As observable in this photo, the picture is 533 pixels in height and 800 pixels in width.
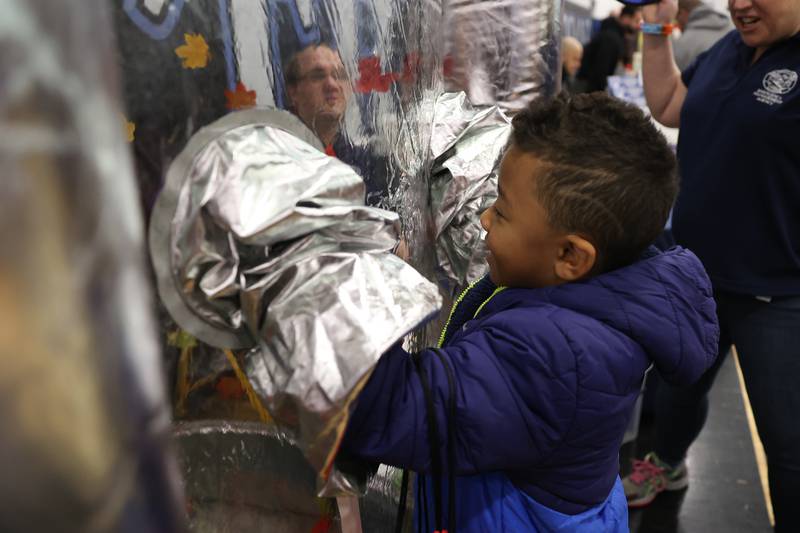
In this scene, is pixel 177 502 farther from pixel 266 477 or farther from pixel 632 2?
pixel 632 2

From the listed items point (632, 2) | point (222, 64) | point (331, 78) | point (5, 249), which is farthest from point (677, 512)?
Result: point (5, 249)

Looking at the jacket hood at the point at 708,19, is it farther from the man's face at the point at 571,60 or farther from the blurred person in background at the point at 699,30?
the man's face at the point at 571,60

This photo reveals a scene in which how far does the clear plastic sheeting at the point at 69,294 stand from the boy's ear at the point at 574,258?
416mm

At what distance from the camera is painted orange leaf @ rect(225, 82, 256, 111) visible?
45 cm

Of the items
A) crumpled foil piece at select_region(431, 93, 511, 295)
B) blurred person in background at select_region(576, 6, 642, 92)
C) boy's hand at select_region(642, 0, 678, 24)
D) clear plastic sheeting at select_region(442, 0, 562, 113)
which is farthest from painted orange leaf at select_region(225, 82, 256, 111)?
blurred person in background at select_region(576, 6, 642, 92)

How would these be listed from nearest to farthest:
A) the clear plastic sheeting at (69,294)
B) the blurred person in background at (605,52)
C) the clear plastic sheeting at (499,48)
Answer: the clear plastic sheeting at (69,294), the clear plastic sheeting at (499,48), the blurred person in background at (605,52)

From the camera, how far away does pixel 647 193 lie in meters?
0.59

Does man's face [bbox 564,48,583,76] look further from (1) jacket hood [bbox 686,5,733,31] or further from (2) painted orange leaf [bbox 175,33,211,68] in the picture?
(2) painted orange leaf [bbox 175,33,211,68]

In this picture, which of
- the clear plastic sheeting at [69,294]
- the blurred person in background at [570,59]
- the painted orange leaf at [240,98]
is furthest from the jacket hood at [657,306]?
the blurred person in background at [570,59]

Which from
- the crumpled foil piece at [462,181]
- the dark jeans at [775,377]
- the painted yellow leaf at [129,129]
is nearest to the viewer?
the painted yellow leaf at [129,129]

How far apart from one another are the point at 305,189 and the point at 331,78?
0.54ft

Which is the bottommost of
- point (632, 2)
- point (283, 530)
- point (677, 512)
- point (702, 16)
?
Result: point (677, 512)

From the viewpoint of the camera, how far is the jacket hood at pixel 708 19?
1982 mm

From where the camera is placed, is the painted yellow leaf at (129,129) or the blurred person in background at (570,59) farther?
→ the blurred person in background at (570,59)
